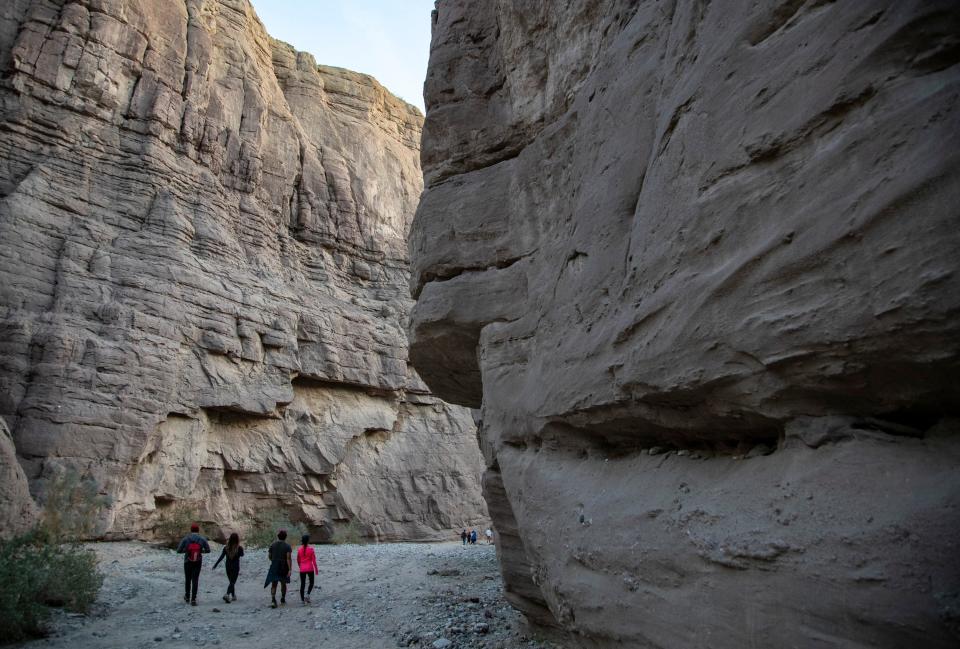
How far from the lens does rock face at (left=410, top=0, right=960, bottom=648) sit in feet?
7.57

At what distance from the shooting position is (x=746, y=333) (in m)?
2.96

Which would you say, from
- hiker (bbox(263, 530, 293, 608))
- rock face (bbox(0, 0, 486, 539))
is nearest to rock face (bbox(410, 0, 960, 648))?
hiker (bbox(263, 530, 293, 608))

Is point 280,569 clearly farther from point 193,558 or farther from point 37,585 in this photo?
point 37,585

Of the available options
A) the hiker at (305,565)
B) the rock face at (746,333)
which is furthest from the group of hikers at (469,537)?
the rock face at (746,333)

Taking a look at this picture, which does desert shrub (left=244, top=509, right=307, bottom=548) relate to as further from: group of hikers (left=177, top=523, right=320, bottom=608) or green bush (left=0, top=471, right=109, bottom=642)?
group of hikers (left=177, top=523, right=320, bottom=608)

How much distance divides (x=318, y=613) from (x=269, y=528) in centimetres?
1112

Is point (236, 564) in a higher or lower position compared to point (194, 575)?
higher

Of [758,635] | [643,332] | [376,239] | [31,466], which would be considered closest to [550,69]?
[643,332]

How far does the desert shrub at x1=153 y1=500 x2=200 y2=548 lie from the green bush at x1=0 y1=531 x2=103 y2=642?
7.05 metres

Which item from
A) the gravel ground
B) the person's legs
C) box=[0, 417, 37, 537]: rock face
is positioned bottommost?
the gravel ground

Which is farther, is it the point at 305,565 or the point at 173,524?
the point at 173,524

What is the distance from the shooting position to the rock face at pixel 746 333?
2.31 m

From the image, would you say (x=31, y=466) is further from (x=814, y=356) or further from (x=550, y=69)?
(x=814, y=356)

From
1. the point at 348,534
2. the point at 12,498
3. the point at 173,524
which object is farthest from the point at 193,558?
the point at 348,534
